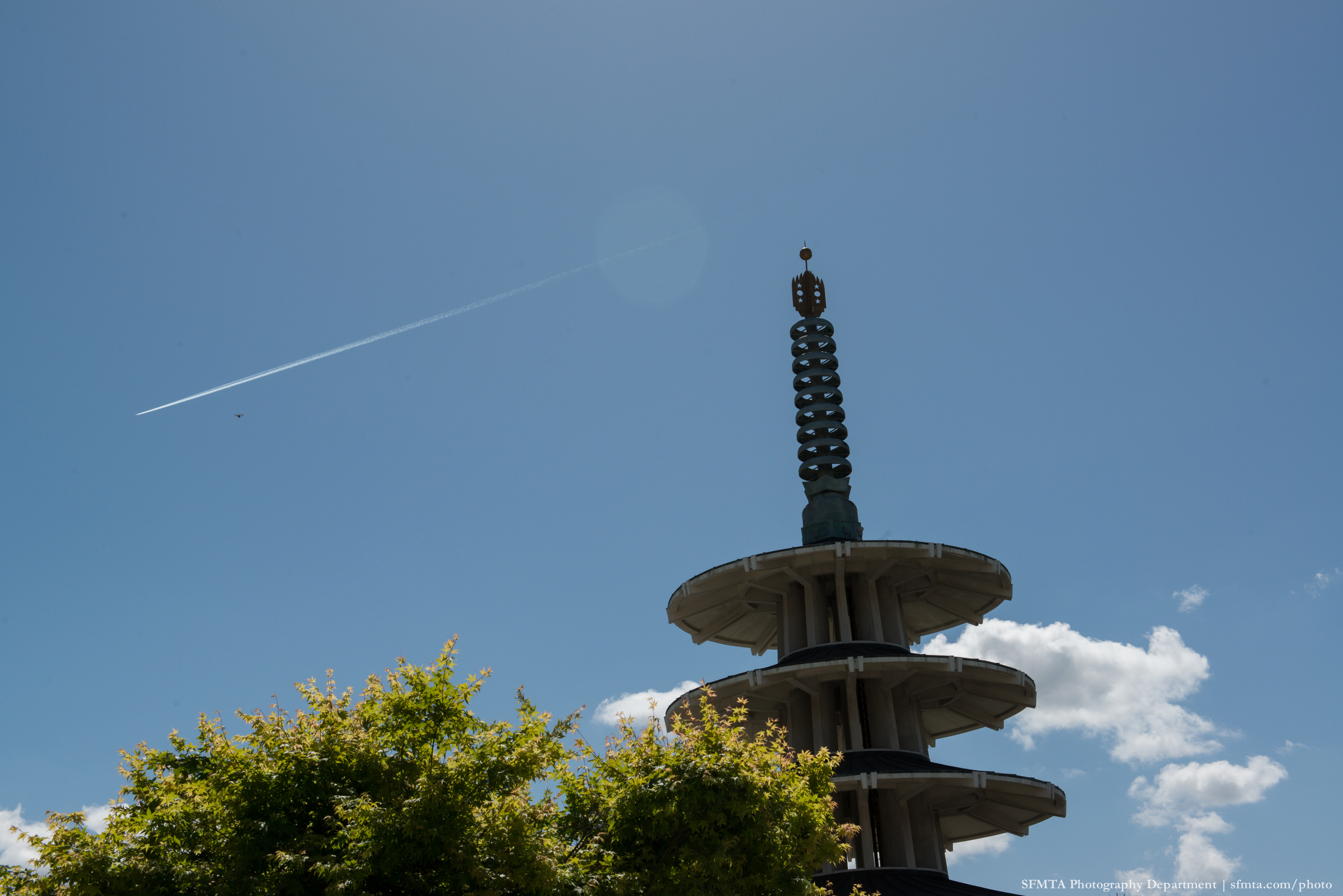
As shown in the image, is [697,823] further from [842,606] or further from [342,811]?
[842,606]

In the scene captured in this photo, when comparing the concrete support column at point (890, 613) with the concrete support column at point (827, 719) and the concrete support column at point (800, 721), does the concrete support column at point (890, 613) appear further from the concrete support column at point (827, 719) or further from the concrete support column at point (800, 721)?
the concrete support column at point (800, 721)

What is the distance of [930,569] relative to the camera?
4188 cm

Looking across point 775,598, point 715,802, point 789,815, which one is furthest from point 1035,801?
point 715,802

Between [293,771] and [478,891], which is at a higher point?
[293,771]

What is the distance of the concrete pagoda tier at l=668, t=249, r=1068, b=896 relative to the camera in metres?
36.3

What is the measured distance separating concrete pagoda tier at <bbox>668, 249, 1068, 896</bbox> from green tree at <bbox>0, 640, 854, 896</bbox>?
508 inches

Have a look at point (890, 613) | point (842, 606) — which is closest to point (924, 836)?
point (890, 613)

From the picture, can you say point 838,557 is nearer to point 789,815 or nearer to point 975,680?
point 975,680

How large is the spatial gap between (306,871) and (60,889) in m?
5.84

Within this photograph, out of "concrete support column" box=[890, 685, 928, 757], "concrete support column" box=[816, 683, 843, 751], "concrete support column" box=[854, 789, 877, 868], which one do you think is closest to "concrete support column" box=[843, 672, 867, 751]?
"concrete support column" box=[816, 683, 843, 751]

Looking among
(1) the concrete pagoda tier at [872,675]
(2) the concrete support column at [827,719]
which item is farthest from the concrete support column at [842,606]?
(2) the concrete support column at [827,719]

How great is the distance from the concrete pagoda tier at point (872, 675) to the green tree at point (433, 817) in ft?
42.3

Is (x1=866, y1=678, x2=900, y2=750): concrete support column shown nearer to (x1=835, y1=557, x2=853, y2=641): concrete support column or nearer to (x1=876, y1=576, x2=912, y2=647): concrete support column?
(x1=835, y1=557, x2=853, y2=641): concrete support column

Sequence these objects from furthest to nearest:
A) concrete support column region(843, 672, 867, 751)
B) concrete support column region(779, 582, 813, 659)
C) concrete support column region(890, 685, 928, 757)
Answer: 1. concrete support column region(779, 582, 813, 659)
2. concrete support column region(890, 685, 928, 757)
3. concrete support column region(843, 672, 867, 751)
